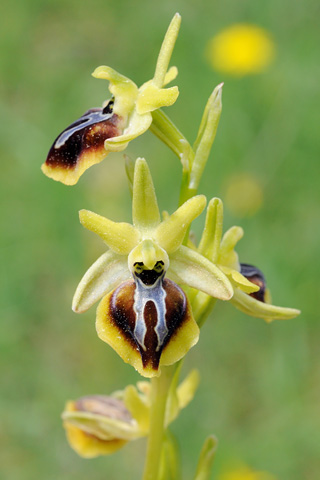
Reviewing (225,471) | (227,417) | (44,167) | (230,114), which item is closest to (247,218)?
(230,114)

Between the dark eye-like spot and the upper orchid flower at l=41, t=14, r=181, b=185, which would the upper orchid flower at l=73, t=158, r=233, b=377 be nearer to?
the upper orchid flower at l=41, t=14, r=181, b=185

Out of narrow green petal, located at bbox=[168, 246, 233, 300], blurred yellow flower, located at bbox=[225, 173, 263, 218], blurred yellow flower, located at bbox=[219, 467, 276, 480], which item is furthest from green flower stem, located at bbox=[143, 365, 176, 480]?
blurred yellow flower, located at bbox=[225, 173, 263, 218]

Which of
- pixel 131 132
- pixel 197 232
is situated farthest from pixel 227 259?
pixel 197 232

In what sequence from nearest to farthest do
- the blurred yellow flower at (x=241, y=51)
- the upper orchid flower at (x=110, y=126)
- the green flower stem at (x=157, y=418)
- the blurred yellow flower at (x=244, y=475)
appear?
1. the upper orchid flower at (x=110, y=126)
2. the green flower stem at (x=157, y=418)
3. the blurred yellow flower at (x=244, y=475)
4. the blurred yellow flower at (x=241, y=51)

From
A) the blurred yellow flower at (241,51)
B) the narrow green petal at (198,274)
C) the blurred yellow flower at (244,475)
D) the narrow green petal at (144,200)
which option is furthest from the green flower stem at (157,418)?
the blurred yellow flower at (241,51)

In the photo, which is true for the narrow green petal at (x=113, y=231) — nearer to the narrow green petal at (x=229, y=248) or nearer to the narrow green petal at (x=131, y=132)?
the narrow green petal at (x=131, y=132)
